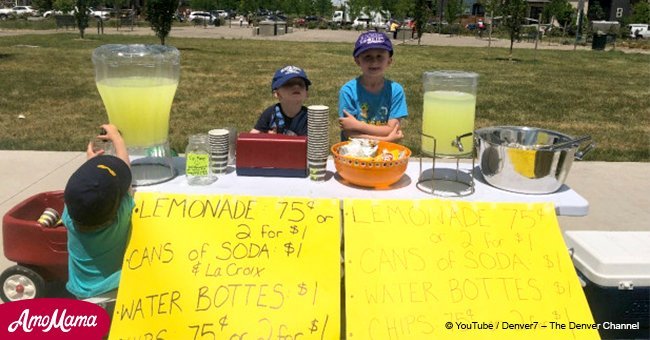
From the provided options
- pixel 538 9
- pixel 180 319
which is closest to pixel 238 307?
pixel 180 319

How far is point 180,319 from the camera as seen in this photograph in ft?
6.85

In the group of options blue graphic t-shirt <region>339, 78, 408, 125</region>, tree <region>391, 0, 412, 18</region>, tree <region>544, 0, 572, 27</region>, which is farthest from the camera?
tree <region>544, 0, 572, 27</region>

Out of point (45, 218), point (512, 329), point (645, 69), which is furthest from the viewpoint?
point (645, 69)

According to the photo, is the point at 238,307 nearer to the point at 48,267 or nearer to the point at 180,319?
the point at 180,319

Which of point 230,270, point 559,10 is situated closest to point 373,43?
point 230,270

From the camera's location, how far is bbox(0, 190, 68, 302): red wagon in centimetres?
276

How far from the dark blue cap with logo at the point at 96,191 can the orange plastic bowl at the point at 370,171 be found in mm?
913

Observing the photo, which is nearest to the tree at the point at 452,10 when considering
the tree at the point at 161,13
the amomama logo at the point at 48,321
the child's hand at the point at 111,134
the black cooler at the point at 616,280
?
Result: the tree at the point at 161,13

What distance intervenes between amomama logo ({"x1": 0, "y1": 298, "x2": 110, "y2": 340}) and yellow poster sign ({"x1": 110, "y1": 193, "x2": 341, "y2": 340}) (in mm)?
148

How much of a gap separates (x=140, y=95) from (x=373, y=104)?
152 centimetres

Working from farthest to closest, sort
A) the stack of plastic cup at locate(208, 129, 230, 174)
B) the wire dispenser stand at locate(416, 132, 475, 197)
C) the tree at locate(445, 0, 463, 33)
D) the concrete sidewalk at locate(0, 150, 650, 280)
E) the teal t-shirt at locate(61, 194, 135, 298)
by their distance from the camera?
the tree at locate(445, 0, 463, 33) < the concrete sidewalk at locate(0, 150, 650, 280) < the stack of plastic cup at locate(208, 129, 230, 174) < the wire dispenser stand at locate(416, 132, 475, 197) < the teal t-shirt at locate(61, 194, 135, 298)

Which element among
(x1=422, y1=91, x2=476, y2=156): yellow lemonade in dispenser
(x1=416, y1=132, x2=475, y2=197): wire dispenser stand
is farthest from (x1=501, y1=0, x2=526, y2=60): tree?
(x1=422, y1=91, x2=476, y2=156): yellow lemonade in dispenser

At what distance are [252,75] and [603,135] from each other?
8.05m

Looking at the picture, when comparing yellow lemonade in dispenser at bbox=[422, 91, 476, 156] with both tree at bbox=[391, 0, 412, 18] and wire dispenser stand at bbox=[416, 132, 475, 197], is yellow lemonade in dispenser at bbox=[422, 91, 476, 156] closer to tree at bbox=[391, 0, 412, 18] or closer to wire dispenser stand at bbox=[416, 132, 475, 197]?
wire dispenser stand at bbox=[416, 132, 475, 197]
